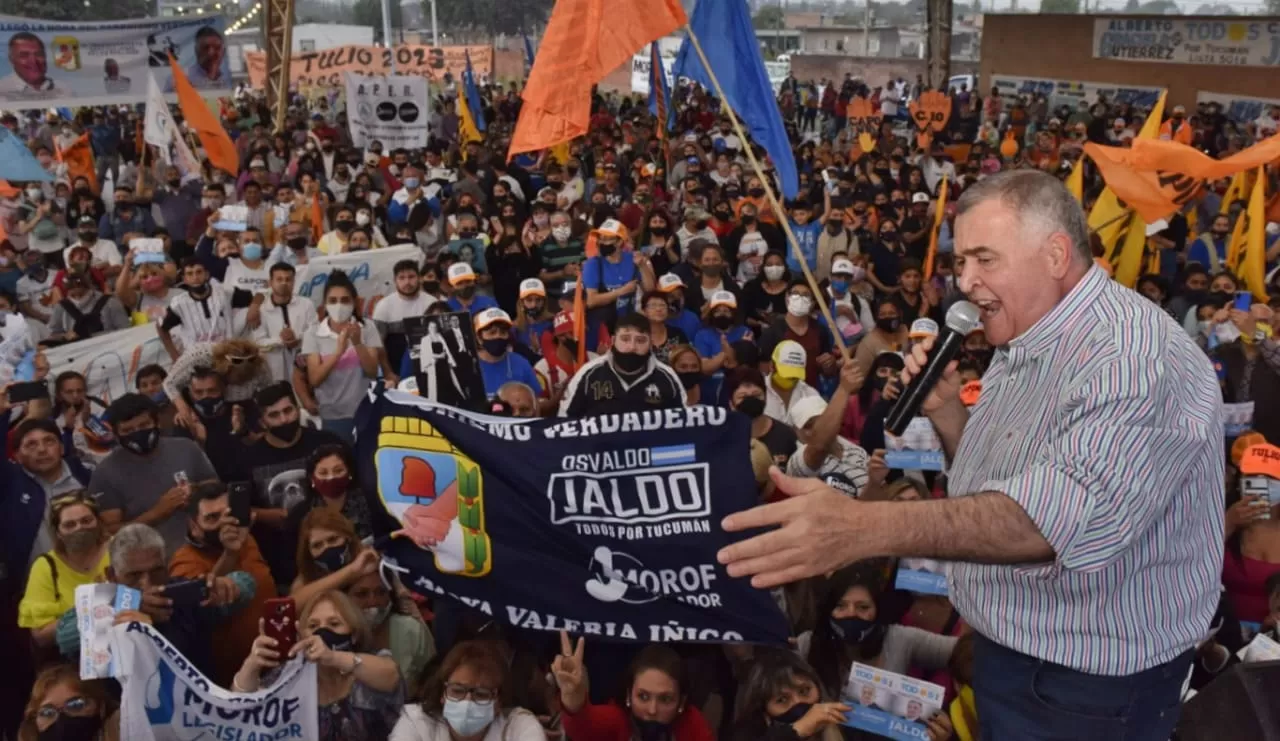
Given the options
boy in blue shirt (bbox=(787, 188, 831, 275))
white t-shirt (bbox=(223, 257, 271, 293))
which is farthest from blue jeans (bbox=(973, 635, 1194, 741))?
boy in blue shirt (bbox=(787, 188, 831, 275))

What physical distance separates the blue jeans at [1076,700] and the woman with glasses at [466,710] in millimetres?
2027

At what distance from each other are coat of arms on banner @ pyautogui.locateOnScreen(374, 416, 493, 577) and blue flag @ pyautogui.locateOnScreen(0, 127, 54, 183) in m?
7.79

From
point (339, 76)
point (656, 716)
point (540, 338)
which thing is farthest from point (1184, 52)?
point (656, 716)

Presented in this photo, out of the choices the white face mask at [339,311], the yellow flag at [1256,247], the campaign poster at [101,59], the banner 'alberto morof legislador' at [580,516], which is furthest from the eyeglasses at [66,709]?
the campaign poster at [101,59]

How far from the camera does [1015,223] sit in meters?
1.94

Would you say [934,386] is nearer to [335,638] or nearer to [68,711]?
[335,638]

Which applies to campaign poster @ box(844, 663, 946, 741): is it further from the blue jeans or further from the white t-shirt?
the white t-shirt

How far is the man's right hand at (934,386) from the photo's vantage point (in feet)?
8.41

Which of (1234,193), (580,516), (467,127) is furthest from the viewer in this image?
(467,127)

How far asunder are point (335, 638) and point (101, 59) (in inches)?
596

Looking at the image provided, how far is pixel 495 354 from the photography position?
652cm

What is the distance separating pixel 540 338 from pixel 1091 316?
19.7 feet

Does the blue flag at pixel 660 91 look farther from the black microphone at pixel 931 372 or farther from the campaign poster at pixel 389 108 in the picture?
the black microphone at pixel 931 372

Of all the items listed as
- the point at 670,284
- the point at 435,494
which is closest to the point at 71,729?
the point at 435,494
